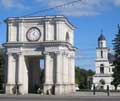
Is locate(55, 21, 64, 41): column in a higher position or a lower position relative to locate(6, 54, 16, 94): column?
higher

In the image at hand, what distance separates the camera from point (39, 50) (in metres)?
72.9

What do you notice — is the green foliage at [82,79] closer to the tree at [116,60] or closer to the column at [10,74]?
the tree at [116,60]

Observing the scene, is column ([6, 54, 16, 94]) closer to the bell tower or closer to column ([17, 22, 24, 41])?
column ([17, 22, 24, 41])

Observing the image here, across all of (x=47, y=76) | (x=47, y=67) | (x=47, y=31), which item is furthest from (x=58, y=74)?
(x=47, y=31)

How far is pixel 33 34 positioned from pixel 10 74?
24.6 feet

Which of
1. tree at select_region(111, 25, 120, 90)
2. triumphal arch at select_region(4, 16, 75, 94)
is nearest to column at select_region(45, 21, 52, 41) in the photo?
triumphal arch at select_region(4, 16, 75, 94)

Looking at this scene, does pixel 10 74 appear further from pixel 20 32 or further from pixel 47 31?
pixel 47 31

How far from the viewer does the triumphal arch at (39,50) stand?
232 feet

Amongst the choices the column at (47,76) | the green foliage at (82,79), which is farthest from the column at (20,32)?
the green foliage at (82,79)

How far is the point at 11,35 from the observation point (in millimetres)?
74375

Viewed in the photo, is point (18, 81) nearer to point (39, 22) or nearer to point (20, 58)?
point (20, 58)

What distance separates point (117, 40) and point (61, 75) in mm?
29582

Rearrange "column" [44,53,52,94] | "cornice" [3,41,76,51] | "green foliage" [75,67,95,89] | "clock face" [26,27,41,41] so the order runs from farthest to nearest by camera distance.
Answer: "green foliage" [75,67,95,89] → "clock face" [26,27,41,41] → "cornice" [3,41,76,51] → "column" [44,53,52,94]

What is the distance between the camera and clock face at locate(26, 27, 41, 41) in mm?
72812
